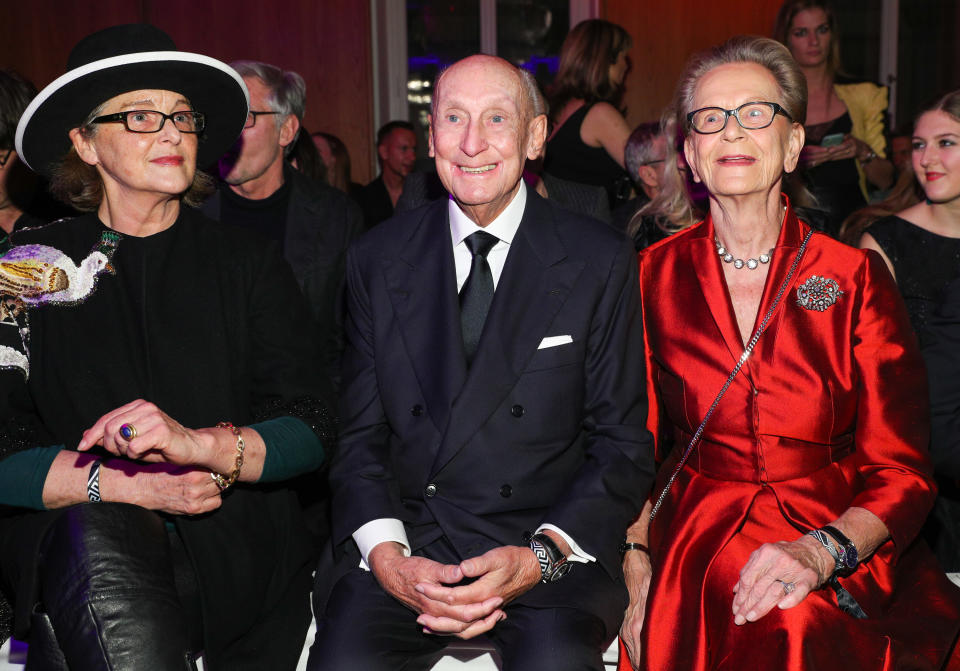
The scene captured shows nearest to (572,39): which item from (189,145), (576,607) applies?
(189,145)

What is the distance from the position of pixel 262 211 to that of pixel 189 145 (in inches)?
50.1

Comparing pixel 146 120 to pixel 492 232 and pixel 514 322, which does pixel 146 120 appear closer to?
pixel 492 232

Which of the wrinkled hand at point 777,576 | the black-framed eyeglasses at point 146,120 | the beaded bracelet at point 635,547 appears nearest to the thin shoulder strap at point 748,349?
the beaded bracelet at point 635,547

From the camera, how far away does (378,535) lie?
7.61 feet

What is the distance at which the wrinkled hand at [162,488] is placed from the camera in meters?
2.37

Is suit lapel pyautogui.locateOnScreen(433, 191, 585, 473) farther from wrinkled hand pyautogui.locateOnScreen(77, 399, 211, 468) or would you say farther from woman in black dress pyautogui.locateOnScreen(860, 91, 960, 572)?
woman in black dress pyautogui.locateOnScreen(860, 91, 960, 572)

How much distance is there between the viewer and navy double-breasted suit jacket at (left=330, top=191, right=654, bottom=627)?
7.63 feet

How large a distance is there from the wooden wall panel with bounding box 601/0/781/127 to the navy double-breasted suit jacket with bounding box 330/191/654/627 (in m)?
6.21

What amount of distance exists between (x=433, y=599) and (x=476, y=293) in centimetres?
77

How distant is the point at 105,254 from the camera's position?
2.56 m

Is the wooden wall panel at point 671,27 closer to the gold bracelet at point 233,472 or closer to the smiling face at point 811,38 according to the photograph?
the smiling face at point 811,38

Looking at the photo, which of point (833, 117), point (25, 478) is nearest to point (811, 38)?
point (833, 117)

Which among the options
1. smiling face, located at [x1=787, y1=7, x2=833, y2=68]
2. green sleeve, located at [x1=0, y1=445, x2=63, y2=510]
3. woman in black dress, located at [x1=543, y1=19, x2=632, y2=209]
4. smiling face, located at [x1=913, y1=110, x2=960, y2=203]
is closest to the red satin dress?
smiling face, located at [x1=913, y1=110, x2=960, y2=203]

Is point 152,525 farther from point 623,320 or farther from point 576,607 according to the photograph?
point 623,320
